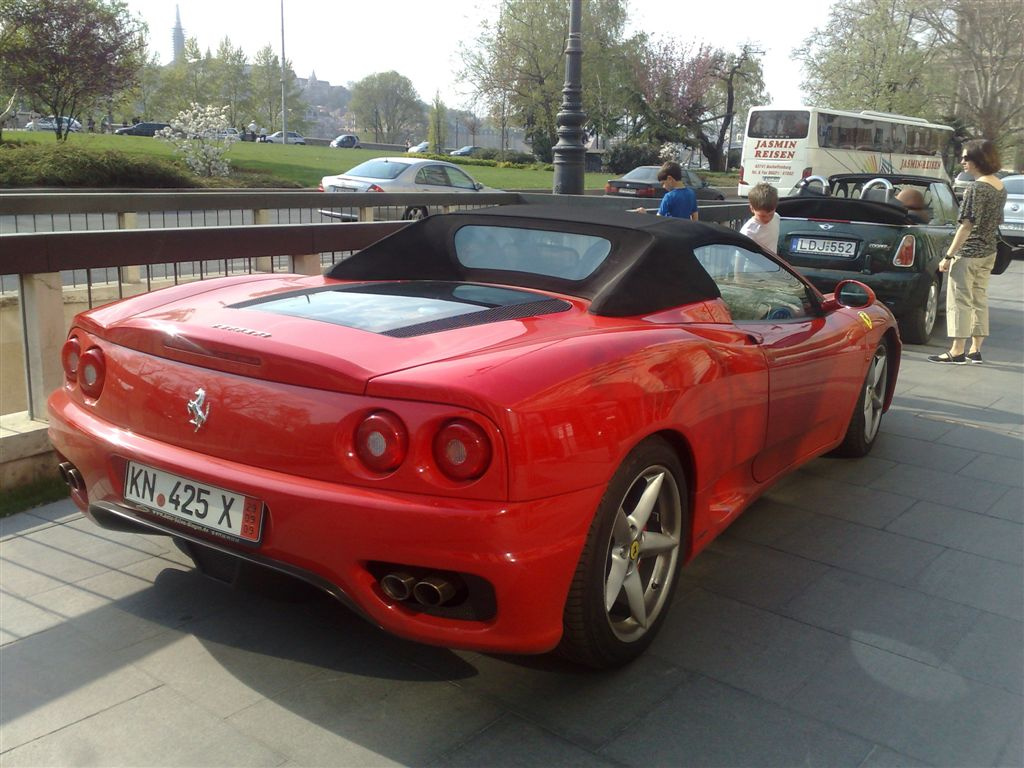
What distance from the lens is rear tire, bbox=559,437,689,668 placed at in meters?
2.89

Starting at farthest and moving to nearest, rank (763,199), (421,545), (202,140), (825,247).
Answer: (202,140), (825,247), (763,199), (421,545)

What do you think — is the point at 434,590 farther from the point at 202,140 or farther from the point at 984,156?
the point at 202,140

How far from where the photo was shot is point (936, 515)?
4918 millimetres

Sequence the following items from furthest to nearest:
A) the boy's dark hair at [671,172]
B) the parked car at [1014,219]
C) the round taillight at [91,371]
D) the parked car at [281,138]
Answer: the parked car at [281,138] → the parked car at [1014,219] → the boy's dark hair at [671,172] → the round taillight at [91,371]

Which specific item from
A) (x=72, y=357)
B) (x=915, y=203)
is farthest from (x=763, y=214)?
(x=72, y=357)

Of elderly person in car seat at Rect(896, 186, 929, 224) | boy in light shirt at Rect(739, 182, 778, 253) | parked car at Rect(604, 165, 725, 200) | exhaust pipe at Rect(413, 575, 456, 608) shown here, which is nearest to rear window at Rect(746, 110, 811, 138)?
parked car at Rect(604, 165, 725, 200)

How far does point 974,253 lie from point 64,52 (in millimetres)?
33809

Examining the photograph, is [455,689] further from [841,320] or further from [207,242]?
[207,242]

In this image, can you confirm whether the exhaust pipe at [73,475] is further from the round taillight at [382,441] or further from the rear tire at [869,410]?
the rear tire at [869,410]

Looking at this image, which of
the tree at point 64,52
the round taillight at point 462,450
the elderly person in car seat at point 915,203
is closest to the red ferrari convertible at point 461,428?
the round taillight at point 462,450

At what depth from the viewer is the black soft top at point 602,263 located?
3625 mm

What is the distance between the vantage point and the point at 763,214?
7.46m

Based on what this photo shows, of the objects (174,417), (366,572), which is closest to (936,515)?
(366,572)

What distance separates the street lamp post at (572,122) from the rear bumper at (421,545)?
1061 cm
